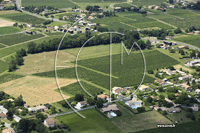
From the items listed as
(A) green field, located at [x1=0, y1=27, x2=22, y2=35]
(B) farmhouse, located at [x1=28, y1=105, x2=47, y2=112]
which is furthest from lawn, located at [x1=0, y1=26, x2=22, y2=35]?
(B) farmhouse, located at [x1=28, y1=105, x2=47, y2=112]

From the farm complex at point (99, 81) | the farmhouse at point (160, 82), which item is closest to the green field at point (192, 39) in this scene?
the farm complex at point (99, 81)

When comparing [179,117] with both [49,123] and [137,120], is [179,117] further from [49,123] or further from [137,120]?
[49,123]

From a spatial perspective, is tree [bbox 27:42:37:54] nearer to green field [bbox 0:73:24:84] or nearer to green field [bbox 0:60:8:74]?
green field [bbox 0:60:8:74]

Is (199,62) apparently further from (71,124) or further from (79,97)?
(71,124)

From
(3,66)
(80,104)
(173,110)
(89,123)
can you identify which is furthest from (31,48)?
(173,110)

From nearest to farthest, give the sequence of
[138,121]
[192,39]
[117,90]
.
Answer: [138,121] → [117,90] → [192,39]

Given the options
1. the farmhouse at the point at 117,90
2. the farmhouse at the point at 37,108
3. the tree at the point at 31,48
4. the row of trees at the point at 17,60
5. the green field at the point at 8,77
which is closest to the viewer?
the farmhouse at the point at 37,108

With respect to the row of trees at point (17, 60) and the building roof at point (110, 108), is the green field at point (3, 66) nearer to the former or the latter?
the row of trees at point (17, 60)
